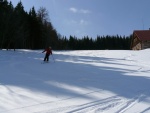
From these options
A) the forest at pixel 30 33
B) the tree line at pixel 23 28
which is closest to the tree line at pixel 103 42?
the forest at pixel 30 33

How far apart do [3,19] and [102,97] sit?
137 ft

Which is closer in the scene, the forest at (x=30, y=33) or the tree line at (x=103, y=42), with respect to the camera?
the forest at (x=30, y=33)

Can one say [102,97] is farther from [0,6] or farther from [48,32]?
[48,32]

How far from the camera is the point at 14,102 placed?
8773mm

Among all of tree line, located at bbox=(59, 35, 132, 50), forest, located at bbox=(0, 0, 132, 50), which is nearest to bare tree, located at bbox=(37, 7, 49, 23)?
forest, located at bbox=(0, 0, 132, 50)

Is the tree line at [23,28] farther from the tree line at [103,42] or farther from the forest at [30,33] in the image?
the tree line at [103,42]

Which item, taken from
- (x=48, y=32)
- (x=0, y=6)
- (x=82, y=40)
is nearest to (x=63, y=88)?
(x=0, y=6)

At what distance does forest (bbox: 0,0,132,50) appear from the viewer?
48494 millimetres

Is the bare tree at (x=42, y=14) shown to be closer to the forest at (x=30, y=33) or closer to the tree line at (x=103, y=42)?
the forest at (x=30, y=33)

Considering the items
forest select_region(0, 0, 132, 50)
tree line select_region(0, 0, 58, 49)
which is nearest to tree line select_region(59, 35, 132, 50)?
forest select_region(0, 0, 132, 50)

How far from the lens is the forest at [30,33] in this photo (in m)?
48.5

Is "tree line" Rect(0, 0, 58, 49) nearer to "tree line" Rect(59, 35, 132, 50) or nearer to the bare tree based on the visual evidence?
the bare tree

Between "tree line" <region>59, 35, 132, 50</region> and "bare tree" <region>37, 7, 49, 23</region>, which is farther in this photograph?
"tree line" <region>59, 35, 132, 50</region>

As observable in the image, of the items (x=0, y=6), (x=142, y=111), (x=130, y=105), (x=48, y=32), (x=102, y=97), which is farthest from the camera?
(x=48, y=32)
